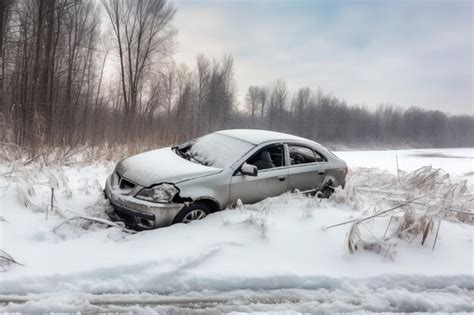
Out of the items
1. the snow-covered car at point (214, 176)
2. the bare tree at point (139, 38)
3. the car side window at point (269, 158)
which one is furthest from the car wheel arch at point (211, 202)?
the bare tree at point (139, 38)

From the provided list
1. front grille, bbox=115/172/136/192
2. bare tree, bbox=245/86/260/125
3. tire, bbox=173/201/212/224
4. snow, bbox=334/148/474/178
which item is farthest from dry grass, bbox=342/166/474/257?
bare tree, bbox=245/86/260/125

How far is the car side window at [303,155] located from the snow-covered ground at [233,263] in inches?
33.5

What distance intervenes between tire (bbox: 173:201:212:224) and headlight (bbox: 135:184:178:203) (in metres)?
0.27

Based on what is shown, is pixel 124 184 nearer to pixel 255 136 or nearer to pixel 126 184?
pixel 126 184

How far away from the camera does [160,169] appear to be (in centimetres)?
445

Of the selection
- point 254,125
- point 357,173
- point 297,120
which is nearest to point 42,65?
point 357,173

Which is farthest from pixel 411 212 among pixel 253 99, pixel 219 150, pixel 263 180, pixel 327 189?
pixel 253 99

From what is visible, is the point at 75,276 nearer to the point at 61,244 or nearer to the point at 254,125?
the point at 61,244

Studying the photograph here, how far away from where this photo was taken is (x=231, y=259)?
141 inches

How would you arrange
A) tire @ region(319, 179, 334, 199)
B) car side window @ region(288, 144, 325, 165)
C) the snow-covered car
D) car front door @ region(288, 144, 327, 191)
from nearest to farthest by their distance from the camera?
the snow-covered car → car front door @ region(288, 144, 327, 191) → car side window @ region(288, 144, 325, 165) → tire @ region(319, 179, 334, 199)

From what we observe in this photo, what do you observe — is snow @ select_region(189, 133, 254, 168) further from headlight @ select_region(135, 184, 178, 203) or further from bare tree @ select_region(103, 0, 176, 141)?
bare tree @ select_region(103, 0, 176, 141)

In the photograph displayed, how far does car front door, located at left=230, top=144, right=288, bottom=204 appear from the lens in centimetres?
470

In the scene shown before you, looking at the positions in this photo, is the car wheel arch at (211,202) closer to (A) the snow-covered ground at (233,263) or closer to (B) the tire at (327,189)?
(A) the snow-covered ground at (233,263)

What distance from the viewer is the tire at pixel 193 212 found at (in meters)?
4.18
